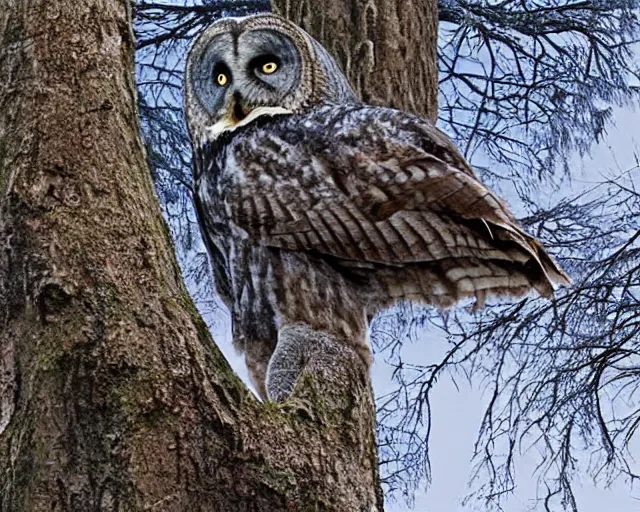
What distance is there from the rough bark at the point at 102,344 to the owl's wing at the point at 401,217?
0.45 meters

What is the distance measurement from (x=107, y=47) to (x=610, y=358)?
201cm

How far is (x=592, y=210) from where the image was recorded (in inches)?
124

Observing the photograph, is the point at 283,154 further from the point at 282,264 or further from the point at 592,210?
the point at 592,210

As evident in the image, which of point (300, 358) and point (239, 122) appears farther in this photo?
point (239, 122)

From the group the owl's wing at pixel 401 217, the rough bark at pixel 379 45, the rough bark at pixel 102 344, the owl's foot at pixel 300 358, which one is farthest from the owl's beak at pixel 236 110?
the rough bark at pixel 102 344

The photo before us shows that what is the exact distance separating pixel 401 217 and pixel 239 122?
44 centimetres

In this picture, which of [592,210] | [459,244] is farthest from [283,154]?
[592,210]

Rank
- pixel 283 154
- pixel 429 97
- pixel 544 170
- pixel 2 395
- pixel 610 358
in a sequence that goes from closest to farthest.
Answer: pixel 2 395, pixel 283 154, pixel 429 97, pixel 610 358, pixel 544 170

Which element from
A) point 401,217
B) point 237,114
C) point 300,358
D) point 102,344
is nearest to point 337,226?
point 401,217

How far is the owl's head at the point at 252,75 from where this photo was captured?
7.11 feet

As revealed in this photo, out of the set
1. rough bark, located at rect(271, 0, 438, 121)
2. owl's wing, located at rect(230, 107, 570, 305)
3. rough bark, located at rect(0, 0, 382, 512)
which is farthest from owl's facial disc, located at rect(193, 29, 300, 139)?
rough bark, located at rect(0, 0, 382, 512)

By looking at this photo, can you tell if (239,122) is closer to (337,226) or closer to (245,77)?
(245,77)

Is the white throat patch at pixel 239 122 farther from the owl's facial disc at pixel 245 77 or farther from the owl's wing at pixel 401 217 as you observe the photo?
the owl's wing at pixel 401 217

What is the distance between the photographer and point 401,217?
1912 millimetres
